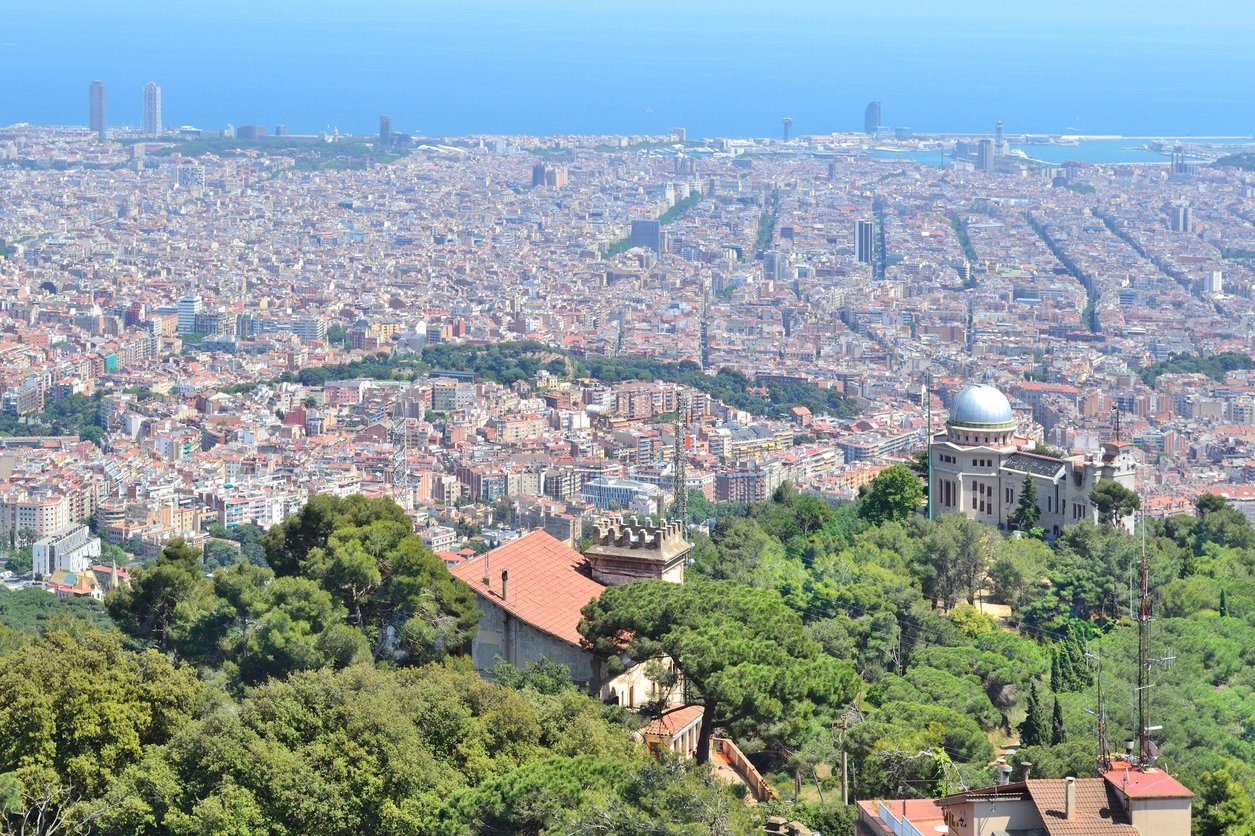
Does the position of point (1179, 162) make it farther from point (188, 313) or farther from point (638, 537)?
point (638, 537)

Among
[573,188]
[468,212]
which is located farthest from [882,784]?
[573,188]

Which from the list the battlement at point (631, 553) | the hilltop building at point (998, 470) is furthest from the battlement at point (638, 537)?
the hilltop building at point (998, 470)

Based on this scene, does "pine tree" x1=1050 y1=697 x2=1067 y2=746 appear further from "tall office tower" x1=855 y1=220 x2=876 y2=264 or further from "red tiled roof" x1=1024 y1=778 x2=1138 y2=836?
"tall office tower" x1=855 y1=220 x2=876 y2=264

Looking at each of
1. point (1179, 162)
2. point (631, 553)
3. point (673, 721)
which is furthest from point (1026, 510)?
point (1179, 162)

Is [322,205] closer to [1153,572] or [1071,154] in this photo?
[1071,154]

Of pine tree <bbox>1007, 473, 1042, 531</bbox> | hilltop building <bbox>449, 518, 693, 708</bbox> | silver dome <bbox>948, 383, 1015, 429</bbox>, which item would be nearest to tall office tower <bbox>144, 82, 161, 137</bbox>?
silver dome <bbox>948, 383, 1015, 429</bbox>

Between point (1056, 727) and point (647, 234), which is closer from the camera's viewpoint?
point (1056, 727)
